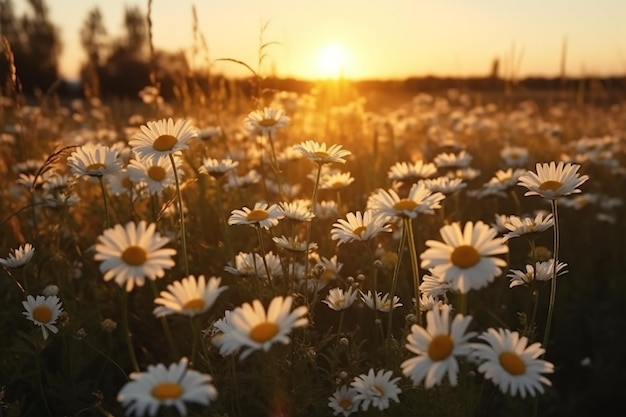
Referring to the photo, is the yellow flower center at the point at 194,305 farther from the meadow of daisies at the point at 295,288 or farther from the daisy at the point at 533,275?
the daisy at the point at 533,275

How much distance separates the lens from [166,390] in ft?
4.01

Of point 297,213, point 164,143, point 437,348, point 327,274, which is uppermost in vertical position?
point 164,143

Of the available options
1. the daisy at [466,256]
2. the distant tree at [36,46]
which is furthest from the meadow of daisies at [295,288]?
the distant tree at [36,46]

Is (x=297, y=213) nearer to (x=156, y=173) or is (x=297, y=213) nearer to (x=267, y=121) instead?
(x=156, y=173)

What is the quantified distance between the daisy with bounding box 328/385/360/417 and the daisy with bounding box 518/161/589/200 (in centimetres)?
77

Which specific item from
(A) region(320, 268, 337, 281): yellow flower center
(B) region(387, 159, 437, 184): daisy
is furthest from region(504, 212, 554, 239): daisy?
(B) region(387, 159, 437, 184): daisy

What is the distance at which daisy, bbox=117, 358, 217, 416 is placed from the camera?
45.6 inches

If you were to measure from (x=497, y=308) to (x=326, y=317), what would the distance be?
877 millimetres

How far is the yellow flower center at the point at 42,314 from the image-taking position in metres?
1.99

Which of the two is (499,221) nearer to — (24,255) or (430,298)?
(430,298)

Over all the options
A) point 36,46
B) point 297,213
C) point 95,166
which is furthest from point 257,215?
point 36,46

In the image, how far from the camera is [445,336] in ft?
4.63

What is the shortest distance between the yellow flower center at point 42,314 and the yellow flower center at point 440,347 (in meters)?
1.22

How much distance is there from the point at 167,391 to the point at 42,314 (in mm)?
969
